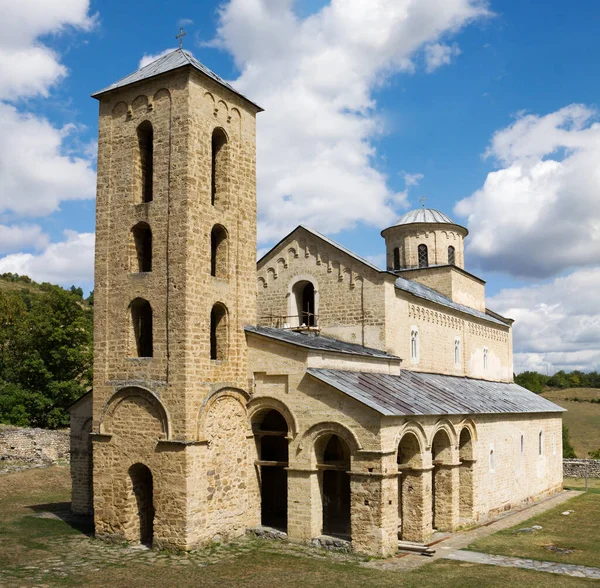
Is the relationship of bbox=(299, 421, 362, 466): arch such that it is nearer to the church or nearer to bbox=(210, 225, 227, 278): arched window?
the church

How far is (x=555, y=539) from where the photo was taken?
58.2 ft

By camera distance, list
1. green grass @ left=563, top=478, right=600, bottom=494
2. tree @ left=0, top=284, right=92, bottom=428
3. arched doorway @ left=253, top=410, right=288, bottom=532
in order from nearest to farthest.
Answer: arched doorway @ left=253, top=410, right=288, bottom=532 < green grass @ left=563, top=478, right=600, bottom=494 < tree @ left=0, top=284, right=92, bottom=428

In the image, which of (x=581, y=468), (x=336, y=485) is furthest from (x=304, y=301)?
(x=581, y=468)

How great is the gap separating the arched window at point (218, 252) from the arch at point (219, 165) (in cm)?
85

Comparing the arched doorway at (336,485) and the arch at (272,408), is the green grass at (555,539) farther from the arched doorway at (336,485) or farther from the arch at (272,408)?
the arch at (272,408)

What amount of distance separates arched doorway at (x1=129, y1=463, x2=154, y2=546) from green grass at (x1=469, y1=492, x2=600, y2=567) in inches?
329

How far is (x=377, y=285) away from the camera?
68.0ft

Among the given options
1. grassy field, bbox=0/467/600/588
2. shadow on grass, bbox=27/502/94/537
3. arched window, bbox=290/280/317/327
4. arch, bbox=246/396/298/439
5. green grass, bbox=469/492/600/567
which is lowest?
green grass, bbox=469/492/600/567

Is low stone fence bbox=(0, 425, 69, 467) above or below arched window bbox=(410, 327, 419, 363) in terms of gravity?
below

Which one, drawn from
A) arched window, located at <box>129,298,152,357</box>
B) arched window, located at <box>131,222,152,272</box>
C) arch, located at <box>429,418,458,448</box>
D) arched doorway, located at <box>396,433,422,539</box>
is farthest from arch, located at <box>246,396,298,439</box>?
arched window, located at <box>131,222,152,272</box>

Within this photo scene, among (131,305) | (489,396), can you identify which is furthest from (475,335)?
(131,305)

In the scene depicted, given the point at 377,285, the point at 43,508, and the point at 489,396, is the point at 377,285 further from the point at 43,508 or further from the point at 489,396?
the point at 43,508

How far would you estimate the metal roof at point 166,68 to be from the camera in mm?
16737

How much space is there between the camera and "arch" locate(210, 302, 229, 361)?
56.0 feet
